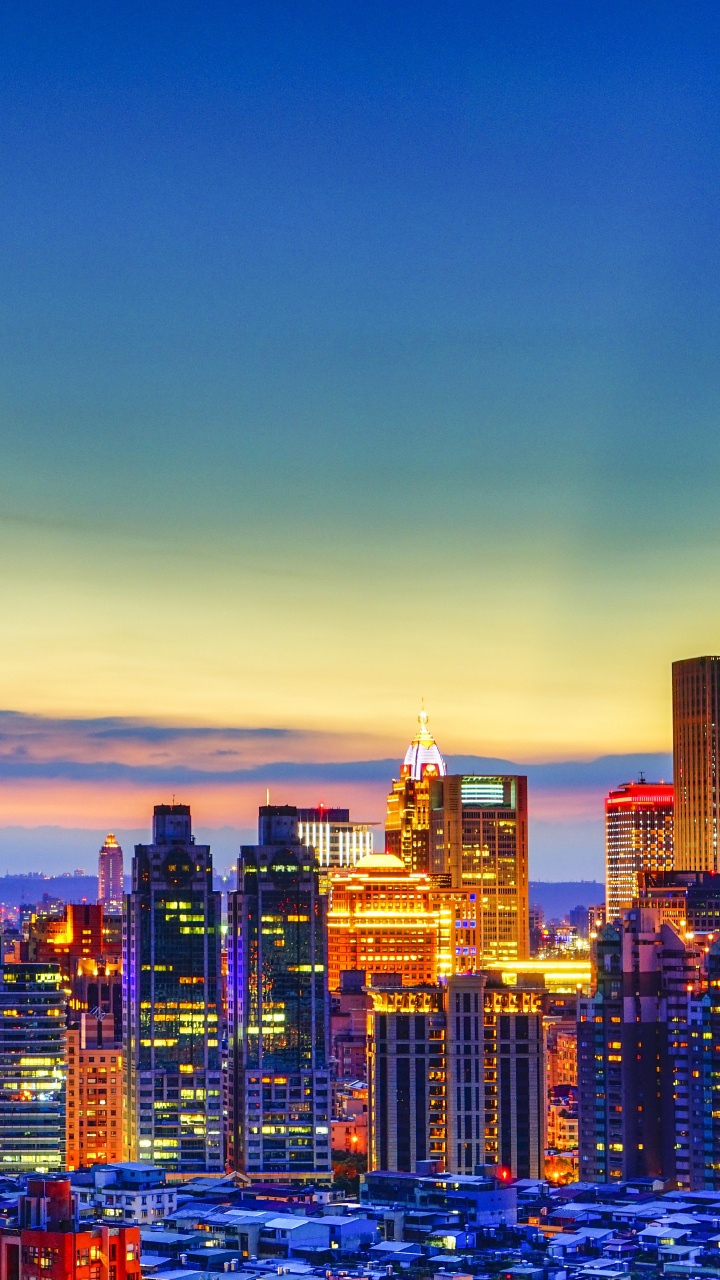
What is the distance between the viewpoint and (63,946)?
400 ft

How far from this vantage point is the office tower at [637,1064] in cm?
7644

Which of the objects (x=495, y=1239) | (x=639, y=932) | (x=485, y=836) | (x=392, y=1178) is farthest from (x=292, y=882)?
(x=485, y=836)

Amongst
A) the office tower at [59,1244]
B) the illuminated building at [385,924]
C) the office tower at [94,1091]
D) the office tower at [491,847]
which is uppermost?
the office tower at [491,847]

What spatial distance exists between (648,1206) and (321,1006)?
76.0ft

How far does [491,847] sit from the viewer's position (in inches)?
5497

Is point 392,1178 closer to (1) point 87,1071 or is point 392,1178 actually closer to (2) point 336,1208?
(2) point 336,1208

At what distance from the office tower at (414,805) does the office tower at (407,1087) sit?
2330 inches

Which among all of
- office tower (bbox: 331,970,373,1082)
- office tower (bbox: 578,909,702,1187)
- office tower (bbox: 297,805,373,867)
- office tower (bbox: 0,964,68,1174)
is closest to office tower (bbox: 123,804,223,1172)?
office tower (bbox: 0,964,68,1174)

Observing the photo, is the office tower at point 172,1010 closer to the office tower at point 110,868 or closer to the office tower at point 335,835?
the office tower at point 335,835

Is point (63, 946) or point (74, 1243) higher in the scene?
point (63, 946)

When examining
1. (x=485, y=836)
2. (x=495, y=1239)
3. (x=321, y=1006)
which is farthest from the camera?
(x=485, y=836)

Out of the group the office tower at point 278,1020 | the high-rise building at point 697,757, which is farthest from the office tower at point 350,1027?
the high-rise building at point 697,757

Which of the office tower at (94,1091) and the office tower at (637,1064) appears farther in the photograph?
the office tower at (94,1091)

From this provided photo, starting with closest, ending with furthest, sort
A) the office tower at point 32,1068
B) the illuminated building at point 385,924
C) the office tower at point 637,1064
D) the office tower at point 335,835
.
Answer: the office tower at point 637,1064
the office tower at point 32,1068
the illuminated building at point 385,924
the office tower at point 335,835
